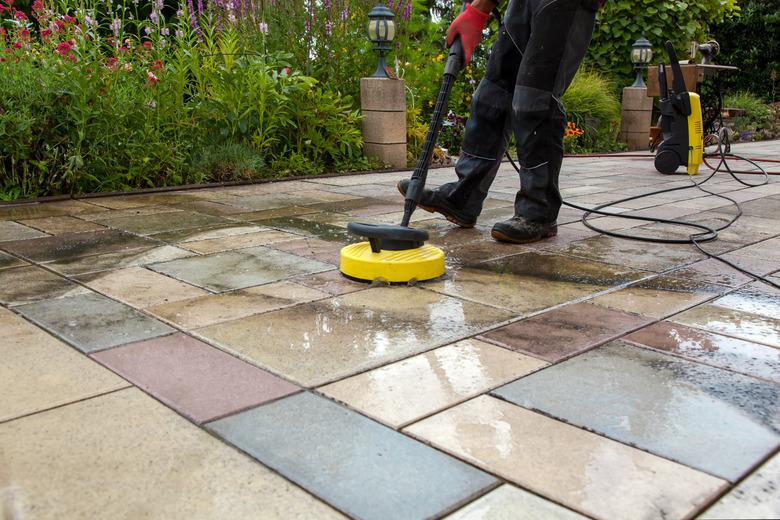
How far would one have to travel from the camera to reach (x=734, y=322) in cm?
206

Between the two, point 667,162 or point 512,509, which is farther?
point 667,162

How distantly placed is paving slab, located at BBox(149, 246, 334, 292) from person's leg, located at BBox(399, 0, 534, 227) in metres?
0.75

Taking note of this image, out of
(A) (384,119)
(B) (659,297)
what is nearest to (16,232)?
(B) (659,297)

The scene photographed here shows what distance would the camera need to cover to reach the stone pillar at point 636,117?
30.2 feet

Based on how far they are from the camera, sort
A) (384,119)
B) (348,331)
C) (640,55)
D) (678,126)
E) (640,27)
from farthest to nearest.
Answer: (640,27), (640,55), (384,119), (678,126), (348,331)

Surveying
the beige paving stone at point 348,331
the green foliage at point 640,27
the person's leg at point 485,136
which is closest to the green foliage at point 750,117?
the green foliage at point 640,27

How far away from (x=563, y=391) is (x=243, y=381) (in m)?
0.70

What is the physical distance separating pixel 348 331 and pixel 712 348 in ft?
3.07

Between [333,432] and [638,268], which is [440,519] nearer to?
[333,432]

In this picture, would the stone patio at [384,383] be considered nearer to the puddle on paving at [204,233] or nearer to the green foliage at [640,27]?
the puddle on paving at [204,233]

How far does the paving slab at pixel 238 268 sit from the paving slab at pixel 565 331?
35.3 inches

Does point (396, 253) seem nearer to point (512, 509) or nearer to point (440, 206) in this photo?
point (440, 206)

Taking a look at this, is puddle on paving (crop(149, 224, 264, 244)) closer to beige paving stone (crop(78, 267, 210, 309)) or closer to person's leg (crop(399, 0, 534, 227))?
beige paving stone (crop(78, 267, 210, 309))

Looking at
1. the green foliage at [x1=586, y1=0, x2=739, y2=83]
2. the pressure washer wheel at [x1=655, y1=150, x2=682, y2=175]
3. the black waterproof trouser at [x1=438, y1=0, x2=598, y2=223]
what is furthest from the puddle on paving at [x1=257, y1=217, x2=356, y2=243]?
the green foliage at [x1=586, y1=0, x2=739, y2=83]
